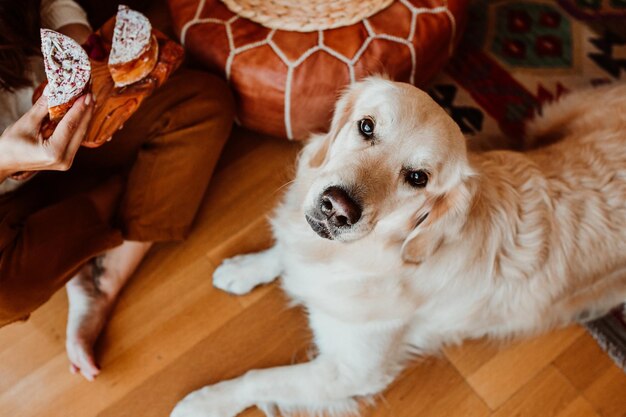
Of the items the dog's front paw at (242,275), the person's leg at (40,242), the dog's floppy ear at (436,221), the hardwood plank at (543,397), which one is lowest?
the hardwood plank at (543,397)

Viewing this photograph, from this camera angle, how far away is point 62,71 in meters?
1.10

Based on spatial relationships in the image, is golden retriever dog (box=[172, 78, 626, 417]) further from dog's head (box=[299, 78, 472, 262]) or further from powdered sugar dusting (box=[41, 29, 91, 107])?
powdered sugar dusting (box=[41, 29, 91, 107])

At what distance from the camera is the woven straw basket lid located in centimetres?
167

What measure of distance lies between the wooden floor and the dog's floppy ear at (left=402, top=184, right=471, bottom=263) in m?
0.56

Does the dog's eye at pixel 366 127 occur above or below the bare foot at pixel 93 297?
above

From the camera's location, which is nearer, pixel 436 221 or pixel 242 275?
pixel 436 221

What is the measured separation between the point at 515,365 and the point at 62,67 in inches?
61.0

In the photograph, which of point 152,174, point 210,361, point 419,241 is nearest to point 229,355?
point 210,361

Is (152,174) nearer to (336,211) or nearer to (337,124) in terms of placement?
(337,124)

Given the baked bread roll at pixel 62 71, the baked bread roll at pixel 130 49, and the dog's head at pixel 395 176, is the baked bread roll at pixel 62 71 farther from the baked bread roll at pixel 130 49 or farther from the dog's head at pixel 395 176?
the dog's head at pixel 395 176

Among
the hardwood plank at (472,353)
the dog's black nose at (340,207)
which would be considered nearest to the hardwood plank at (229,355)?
the hardwood plank at (472,353)

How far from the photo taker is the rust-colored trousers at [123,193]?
52.7 inches

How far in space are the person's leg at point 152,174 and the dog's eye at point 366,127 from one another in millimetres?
603

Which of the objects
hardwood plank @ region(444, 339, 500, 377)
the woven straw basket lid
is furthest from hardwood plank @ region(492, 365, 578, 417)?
the woven straw basket lid
